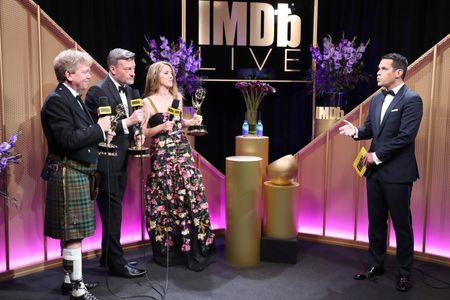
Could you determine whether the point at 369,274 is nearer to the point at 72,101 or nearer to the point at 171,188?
the point at 171,188

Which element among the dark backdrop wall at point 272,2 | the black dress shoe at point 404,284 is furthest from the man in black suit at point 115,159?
the black dress shoe at point 404,284

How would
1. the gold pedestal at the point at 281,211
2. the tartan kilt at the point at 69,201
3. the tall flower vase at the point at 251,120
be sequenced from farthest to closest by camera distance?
the tall flower vase at the point at 251,120 < the gold pedestal at the point at 281,211 < the tartan kilt at the point at 69,201

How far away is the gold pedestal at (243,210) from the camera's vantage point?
154 inches

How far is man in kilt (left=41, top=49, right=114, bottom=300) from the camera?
286cm

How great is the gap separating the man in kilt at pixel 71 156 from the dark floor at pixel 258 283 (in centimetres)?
53

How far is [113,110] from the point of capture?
11.4 feet

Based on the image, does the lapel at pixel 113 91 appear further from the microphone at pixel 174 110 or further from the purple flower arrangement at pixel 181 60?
the purple flower arrangement at pixel 181 60

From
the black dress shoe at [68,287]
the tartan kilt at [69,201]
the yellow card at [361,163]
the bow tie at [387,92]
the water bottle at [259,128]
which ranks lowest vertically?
the black dress shoe at [68,287]

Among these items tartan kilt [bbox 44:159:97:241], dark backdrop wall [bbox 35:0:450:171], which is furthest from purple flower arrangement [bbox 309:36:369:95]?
tartan kilt [bbox 44:159:97:241]

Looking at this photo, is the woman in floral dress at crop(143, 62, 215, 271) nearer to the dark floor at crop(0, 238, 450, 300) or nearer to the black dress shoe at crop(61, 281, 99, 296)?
the dark floor at crop(0, 238, 450, 300)

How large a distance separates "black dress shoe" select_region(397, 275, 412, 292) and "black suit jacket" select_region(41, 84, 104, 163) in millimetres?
2381

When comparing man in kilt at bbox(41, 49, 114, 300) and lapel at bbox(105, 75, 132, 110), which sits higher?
lapel at bbox(105, 75, 132, 110)

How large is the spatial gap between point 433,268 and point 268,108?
9.37 ft

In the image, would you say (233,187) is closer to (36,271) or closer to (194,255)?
(194,255)
